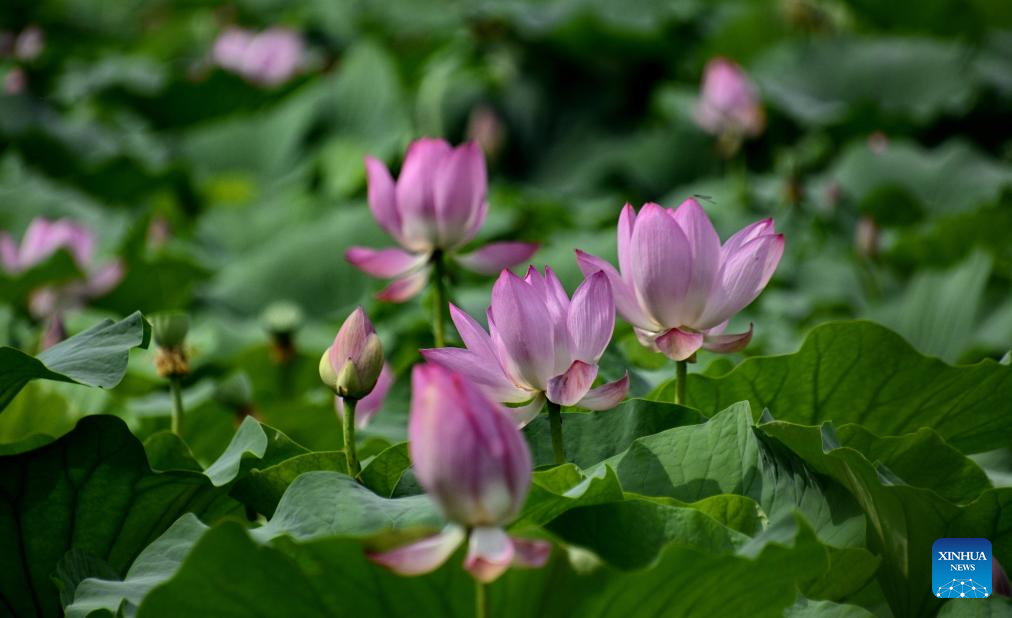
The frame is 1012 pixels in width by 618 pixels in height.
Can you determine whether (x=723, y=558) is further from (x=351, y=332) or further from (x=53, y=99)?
(x=53, y=99)

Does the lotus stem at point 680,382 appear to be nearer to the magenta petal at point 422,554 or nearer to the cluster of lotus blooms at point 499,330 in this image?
the cluster of lotus blooms at point 499,330

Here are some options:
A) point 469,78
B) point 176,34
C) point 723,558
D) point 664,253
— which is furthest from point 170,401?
point 176,34

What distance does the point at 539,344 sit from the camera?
928 millimetres

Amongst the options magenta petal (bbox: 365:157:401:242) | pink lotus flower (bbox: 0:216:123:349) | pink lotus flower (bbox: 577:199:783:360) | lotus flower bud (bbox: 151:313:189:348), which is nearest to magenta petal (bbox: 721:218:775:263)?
pink lotus flower (bbox: 577:199:783:360)

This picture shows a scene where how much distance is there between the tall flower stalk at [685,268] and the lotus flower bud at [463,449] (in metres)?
0.31

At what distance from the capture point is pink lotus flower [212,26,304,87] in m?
4.03

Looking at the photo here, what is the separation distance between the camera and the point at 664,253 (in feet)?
3.28

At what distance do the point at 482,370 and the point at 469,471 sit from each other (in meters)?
0.26

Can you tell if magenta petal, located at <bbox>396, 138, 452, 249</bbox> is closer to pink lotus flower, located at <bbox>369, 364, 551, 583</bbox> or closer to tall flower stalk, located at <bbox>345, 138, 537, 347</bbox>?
tall flower stalk, located at <bbox>345, 138, 537, 347</bbox>

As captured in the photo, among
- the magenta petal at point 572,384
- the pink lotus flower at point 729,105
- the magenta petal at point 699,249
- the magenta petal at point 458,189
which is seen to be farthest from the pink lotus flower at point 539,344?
the pink lotus flower at point 729,105

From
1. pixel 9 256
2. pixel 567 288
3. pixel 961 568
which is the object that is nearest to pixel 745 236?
pixel 961 568

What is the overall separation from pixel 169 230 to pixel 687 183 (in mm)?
1581

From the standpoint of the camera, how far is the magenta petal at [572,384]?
919 mm

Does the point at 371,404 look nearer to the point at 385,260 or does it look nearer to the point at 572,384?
the point at 385,260
